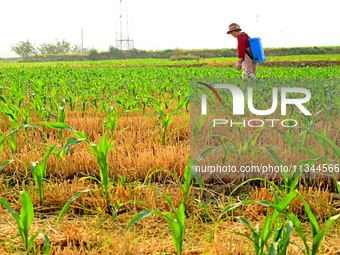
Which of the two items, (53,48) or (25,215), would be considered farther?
(53,48)

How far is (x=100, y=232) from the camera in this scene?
249 cm

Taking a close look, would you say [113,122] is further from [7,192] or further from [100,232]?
[100,232]

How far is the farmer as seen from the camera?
8188 millimetres

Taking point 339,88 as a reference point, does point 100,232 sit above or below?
below

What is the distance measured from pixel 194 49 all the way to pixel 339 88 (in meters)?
42.1

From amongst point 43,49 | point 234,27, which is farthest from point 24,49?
point 234,27

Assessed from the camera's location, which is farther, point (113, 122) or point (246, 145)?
point (113, 122)

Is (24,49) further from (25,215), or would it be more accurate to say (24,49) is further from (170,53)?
(25,215)

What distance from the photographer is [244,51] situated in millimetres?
8289

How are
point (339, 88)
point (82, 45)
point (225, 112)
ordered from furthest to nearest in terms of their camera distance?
point (82, 45)
point (339, 88)
point (225, 112)

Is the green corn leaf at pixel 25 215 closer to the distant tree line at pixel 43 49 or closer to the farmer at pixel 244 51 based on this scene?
the farmer at pixel 244 51

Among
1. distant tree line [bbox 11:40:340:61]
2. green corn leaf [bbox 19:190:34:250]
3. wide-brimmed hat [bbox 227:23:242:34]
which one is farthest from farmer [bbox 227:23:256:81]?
distant tree line [bbox 11:40:340:61]

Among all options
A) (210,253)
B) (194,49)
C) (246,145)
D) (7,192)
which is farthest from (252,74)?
(194,49)

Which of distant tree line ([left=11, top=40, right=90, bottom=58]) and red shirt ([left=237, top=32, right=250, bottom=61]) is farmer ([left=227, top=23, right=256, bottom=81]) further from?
distant tree line ([left=11, top=40, right=90, bottom=58])
